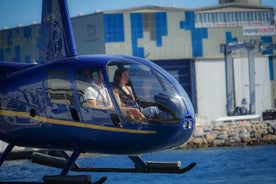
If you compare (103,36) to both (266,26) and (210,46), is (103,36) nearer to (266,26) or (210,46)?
(210,46)

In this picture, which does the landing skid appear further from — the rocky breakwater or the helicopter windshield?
the rocky breakwater

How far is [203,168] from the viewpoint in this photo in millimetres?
32281

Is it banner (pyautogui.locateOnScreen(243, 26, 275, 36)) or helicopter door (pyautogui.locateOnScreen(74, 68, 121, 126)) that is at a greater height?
helicopter door (pyautogui.locateOnScreen(74, 68, 121, 126))

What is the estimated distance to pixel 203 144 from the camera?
1912 inches

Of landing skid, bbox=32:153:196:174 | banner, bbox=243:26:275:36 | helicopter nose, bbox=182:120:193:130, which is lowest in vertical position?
banner, bbox=243:26:275:36

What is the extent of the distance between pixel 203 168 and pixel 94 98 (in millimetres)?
18741

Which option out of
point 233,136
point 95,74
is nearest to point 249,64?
point 233,136

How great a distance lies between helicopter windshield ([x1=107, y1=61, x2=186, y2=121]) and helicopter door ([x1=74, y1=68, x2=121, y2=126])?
0.18 meters

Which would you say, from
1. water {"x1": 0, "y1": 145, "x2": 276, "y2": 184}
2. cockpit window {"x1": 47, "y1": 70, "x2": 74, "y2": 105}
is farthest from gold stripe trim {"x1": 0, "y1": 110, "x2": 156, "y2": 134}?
water {"x1": 0, "y1": 145, "x2": 276, "y2": 184}

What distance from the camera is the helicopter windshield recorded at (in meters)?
13.8

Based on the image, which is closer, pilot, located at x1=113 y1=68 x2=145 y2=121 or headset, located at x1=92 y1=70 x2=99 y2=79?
pilot, located at x1=113 y1=68 x2=145 y2=121

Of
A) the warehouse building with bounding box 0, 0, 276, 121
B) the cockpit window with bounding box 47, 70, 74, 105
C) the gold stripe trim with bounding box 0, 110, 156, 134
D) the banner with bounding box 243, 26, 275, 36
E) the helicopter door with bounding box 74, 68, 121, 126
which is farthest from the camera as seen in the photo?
the banner with bounding box 243, 26, 275, 36

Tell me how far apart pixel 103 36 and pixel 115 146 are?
51.2 meters

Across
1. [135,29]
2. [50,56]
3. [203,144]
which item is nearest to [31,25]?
[135,29]
